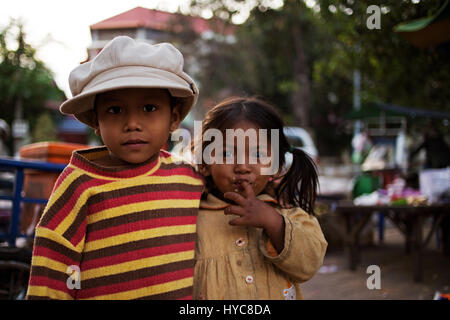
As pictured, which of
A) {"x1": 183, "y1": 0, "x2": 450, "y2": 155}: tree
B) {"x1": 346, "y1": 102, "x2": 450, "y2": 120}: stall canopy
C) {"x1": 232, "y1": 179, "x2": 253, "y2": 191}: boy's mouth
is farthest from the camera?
{"x1": 346, "y1": 102, "x2": 450, "y2": 120}: stall canopy

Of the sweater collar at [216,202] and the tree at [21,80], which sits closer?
the sweater collar at [216,202]

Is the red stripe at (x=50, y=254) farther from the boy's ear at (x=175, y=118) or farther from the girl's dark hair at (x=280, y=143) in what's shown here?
the girl's dark hair at (x=280, y=143)

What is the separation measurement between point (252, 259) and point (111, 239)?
518 millimetres

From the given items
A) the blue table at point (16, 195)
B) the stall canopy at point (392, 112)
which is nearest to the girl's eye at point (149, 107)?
the blue table at point (16, 195)

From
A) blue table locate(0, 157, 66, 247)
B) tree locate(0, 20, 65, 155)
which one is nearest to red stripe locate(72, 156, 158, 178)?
blue table locate(0, 157, 66, 247)

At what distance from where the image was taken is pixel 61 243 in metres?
1.28

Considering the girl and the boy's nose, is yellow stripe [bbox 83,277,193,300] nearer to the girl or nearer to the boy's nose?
the girl

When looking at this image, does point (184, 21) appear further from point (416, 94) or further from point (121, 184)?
point (121, 184)

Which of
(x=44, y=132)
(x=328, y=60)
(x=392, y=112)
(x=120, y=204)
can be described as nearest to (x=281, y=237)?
(x=120, y=204)

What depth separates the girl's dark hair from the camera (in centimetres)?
170

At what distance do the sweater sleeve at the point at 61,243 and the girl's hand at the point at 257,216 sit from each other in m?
0.50

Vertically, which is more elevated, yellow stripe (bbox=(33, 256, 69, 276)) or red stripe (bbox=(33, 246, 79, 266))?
red stripe (bbox=(33, 246, 79, 266))

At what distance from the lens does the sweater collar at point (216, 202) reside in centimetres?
162

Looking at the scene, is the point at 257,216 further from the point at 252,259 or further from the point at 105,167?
the point at 105,167
